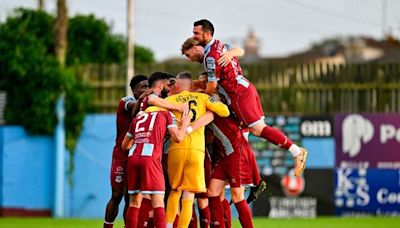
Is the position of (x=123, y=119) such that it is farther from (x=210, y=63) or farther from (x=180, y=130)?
(x=210, y=63)

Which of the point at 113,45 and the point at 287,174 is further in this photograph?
the point at 113,45

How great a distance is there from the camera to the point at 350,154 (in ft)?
94.5

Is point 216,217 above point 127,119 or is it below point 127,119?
below

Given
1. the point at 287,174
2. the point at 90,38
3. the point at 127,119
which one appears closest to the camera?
the point at 127,119

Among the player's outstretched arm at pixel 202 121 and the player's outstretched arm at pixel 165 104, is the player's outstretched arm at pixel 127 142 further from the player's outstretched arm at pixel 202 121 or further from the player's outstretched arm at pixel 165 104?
the player's outstretched arm at pixel 202 121

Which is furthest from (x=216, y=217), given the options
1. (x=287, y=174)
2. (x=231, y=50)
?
(x=287, y=174)

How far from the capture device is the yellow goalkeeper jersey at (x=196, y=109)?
15461 mm

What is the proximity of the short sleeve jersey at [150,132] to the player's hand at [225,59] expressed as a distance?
3.03ft

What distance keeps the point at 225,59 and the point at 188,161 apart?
1.37 meters

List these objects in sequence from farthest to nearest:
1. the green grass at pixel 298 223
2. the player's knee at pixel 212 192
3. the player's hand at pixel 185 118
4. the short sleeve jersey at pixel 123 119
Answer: the green grass at pixel 298 223 → the short sleeve jersey at pixel 123 119 → the player's knee at pixel 212 192 → the player's hand at pixel 185 118

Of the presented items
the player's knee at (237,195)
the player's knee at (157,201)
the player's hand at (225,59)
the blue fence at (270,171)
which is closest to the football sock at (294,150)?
the player's knee at (237,195)

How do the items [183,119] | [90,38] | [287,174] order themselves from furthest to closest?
[90,38] < [287,174] < [183,119]

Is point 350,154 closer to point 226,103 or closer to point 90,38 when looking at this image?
point 90,38

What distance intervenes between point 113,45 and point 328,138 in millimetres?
8739
